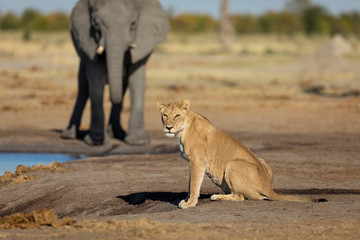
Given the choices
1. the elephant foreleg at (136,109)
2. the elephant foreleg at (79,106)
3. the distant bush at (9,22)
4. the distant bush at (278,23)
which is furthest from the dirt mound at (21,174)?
the distant bush at (9,22)

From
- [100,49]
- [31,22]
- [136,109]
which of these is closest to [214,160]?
[100,49]

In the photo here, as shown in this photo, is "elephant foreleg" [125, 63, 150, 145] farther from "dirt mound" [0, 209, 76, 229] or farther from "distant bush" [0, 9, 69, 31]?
"distant bush" [0, 9, 69, 31]

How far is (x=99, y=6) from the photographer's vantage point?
13773mm

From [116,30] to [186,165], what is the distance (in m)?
3.18

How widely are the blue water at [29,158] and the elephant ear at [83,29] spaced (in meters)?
1.90

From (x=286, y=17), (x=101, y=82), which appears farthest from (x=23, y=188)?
(x=286, y=17)

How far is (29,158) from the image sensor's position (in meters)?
13.5

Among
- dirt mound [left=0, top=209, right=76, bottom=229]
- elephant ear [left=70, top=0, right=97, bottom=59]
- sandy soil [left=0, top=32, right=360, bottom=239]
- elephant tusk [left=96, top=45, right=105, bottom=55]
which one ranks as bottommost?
sandy soil [left=0, top=32, right=360, bottom=239]

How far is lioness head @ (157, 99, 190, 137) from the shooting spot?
809cm

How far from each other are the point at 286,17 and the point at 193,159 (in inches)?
2892

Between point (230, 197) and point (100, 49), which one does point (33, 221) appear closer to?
point (230, 197)

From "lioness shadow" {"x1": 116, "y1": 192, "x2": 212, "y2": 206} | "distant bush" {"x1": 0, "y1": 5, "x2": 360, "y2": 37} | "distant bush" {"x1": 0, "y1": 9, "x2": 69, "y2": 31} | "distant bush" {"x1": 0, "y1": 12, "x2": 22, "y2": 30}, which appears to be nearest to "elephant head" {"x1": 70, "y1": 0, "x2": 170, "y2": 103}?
"lioness shadow" {"x1": 116, "y1": 192, "x2": 212, "y2": 206}

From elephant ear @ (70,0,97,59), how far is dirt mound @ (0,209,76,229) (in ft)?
22.5

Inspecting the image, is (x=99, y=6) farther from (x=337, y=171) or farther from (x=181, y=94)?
(x=181, y=94)
